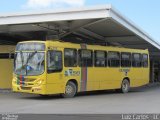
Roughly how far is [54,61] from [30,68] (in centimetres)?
114

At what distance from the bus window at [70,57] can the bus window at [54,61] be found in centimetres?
49

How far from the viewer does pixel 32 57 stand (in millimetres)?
20203

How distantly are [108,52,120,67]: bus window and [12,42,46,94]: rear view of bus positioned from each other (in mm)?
5818

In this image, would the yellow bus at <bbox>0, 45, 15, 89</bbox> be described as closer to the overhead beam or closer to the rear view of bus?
the overhead beam

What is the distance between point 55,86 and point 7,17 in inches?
191

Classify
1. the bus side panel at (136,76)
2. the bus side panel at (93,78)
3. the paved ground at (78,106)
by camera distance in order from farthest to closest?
the bus side panel at (136,76) < the bus side panel at (93,78) < the paved ground at (78,106)

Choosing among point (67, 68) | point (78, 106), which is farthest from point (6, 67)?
point (78, 106)

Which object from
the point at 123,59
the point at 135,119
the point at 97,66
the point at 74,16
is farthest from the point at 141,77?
the point at 135,119

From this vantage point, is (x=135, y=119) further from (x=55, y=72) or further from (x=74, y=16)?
(x=74, y=16)

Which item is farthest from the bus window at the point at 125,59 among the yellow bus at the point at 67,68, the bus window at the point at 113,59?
the bus window at the point at 113,59

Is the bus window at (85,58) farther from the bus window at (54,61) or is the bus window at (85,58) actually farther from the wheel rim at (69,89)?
the bus window at (54,61)

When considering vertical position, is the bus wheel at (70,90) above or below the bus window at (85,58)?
below

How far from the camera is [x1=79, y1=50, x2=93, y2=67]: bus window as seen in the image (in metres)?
22.3

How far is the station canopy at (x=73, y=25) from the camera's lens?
21.3 m
